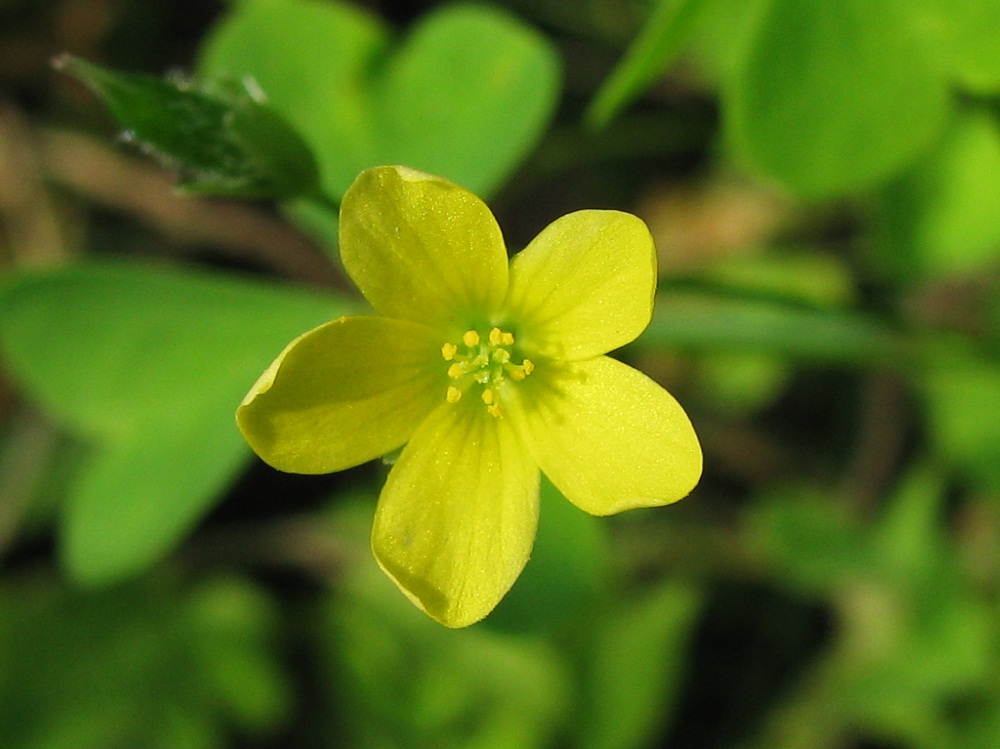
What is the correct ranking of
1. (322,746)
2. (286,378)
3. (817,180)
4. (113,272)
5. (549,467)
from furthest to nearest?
(322,746), (113,272), (817,180), (549,467), (286,378)

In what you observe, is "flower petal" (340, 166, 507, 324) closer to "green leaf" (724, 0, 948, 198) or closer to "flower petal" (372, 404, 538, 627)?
"flower petal" (372, 404, 538, 627)

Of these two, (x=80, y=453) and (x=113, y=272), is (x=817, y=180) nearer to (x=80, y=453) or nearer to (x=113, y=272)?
(x=113, y=272)

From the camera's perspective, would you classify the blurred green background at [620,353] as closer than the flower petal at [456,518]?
No

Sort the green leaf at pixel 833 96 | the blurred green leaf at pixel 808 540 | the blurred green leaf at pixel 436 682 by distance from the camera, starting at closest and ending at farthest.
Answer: the green leaf at pixel 833 96 → the blurred green leaf at pixel 808 540 → the blurred green leaf at pixel 436 682

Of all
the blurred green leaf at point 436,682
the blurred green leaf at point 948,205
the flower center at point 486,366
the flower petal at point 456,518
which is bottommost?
the blurred green leaf at point 436,682

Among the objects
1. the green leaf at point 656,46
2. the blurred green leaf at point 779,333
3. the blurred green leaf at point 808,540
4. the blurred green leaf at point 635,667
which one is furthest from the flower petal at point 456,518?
the blurred green leaf at point 635,667

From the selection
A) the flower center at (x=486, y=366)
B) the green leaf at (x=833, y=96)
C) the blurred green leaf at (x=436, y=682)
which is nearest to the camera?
the flower center at (x=486, y=366)

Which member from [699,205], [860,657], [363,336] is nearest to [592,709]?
[860,657]

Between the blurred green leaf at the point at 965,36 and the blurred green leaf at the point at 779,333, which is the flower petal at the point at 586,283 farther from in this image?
the blurred green leaf at the point at 965,36
